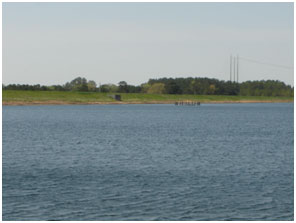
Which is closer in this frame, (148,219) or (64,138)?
(148,219)

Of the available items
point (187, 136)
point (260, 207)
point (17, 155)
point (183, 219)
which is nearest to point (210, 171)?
point (260, 207)

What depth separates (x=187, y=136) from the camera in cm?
7338

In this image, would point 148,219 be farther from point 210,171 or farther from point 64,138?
point 64,138

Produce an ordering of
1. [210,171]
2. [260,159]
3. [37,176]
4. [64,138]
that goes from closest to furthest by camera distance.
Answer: [37,176], [210,171], [260,159], [64,138]

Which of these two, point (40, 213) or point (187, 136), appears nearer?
point (40, 213)

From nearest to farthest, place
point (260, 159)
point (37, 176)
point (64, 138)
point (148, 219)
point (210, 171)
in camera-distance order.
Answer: point (148, 219) → point (37, 176) → point (210, 171) → point (260, 159) → point (64, 138)

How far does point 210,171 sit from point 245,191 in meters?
7.92

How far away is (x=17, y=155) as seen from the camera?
51.1m

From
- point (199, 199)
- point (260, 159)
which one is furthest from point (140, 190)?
point (260, 159)

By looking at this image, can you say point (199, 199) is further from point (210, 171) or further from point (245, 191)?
point (210, 171)

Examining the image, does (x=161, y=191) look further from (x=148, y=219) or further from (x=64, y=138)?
(x=64, y=138)

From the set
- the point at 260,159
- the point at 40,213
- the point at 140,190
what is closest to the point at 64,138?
the point at 260,159

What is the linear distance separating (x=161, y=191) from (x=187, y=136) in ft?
132

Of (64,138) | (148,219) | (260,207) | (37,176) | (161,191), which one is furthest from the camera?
(64,138)
